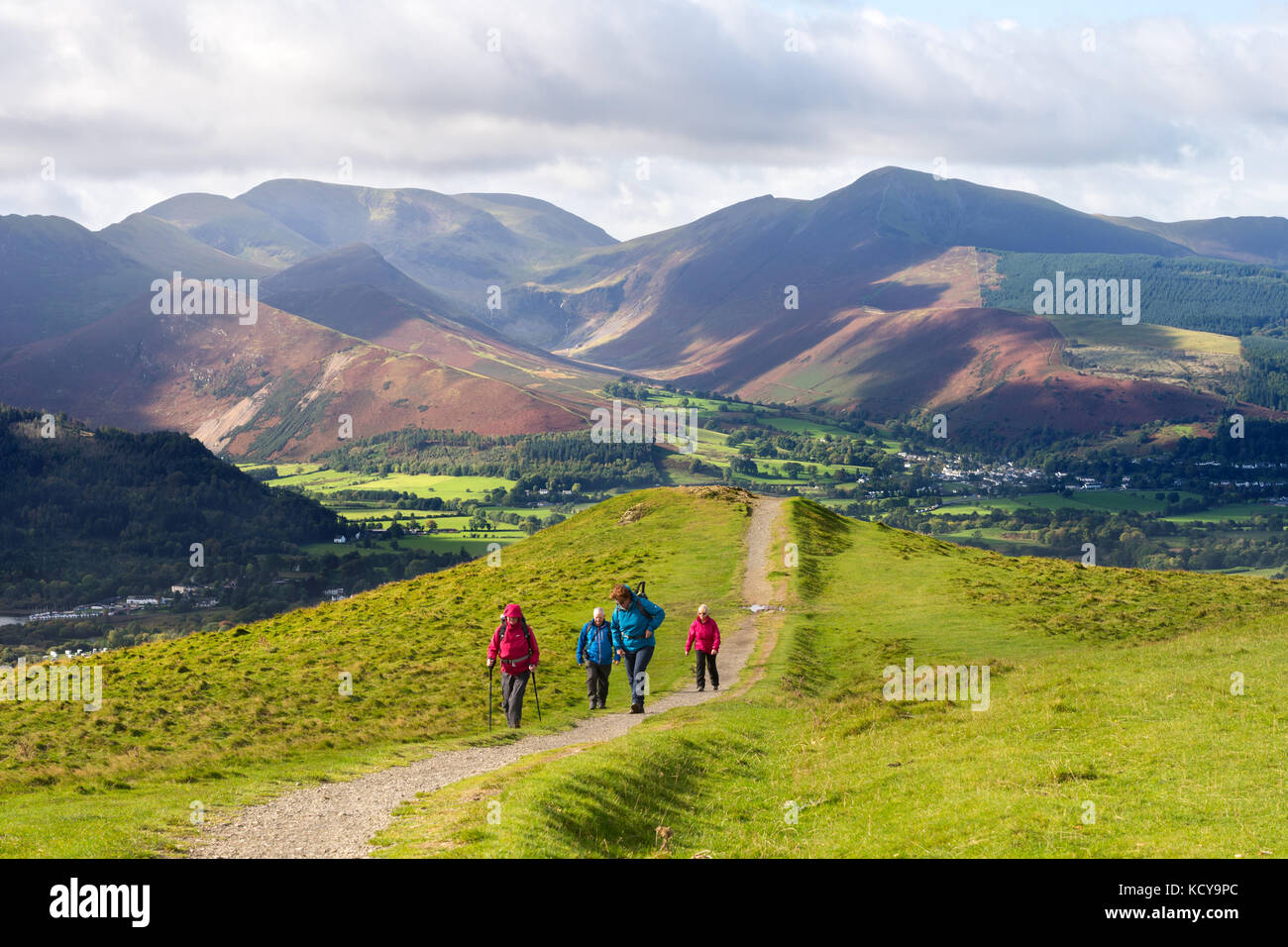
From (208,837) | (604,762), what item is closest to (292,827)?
(208,837)

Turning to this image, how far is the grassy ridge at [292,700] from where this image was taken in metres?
22.7

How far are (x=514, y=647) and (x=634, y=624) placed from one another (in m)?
3.92

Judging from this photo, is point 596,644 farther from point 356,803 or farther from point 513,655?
point 356,803

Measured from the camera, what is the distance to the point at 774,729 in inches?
1224

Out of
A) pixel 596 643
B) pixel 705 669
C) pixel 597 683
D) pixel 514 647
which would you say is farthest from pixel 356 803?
pixel 705 669

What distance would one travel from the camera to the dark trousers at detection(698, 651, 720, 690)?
1463 inches

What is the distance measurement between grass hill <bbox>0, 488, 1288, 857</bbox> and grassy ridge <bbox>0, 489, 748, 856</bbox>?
14 centimetres

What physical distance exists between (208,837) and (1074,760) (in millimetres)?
17420

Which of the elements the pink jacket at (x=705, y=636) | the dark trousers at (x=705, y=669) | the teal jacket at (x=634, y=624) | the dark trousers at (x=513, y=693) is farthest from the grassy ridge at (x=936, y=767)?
the dark trousers at (x=513, y=693)

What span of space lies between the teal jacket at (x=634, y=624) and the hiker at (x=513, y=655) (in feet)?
9.10

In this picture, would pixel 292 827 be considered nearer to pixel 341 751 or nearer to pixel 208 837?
pixel 208 837

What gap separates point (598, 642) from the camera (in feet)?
106

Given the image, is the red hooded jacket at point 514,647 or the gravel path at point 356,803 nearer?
the gravel path at point 356,803

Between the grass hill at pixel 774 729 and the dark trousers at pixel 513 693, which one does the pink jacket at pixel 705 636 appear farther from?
the dark trousers at pixel 513 693
